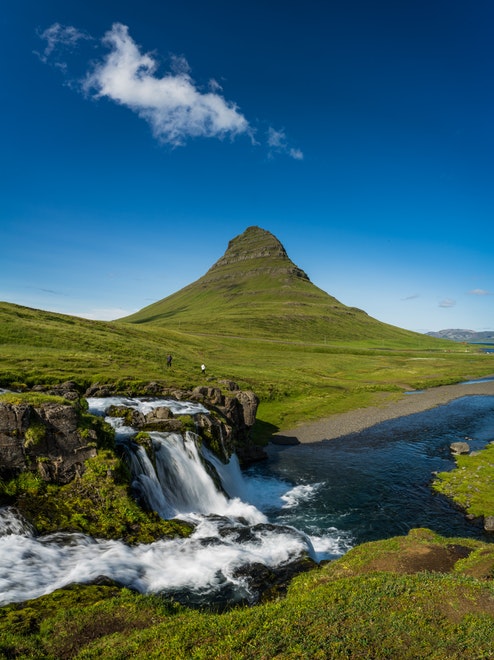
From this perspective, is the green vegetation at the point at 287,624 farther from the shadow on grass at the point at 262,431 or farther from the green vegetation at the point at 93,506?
the shadow on grass at the point at 262,431

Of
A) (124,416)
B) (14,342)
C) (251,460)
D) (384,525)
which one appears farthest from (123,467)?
(14,342)

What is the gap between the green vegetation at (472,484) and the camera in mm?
36250

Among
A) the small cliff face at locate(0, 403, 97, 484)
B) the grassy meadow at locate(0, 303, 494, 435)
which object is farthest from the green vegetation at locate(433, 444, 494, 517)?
the small cliff face at locate(0, 403, 97, 484)

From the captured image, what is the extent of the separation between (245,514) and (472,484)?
2573 cm

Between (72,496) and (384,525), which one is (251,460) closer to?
(384,525)

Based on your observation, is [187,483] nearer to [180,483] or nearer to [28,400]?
[180,483]

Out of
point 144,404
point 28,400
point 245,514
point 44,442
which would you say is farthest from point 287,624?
point 144,404

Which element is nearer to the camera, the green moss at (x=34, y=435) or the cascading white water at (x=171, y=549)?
the cascading white water at (x=171, y=549)

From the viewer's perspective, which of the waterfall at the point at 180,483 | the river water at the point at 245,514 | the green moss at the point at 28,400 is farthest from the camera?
the waterfall at the point at 180,483

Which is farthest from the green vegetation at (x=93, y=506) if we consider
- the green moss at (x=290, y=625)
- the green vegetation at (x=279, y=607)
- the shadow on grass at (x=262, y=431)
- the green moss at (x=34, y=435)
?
the shadow on grass at (x=262, y=431)

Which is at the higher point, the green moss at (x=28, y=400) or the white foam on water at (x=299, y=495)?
the green moss at (x=28, y=400)

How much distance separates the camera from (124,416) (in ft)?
132

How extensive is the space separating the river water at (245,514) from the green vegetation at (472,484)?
1.46 metres

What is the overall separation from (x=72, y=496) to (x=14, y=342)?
67.6m
